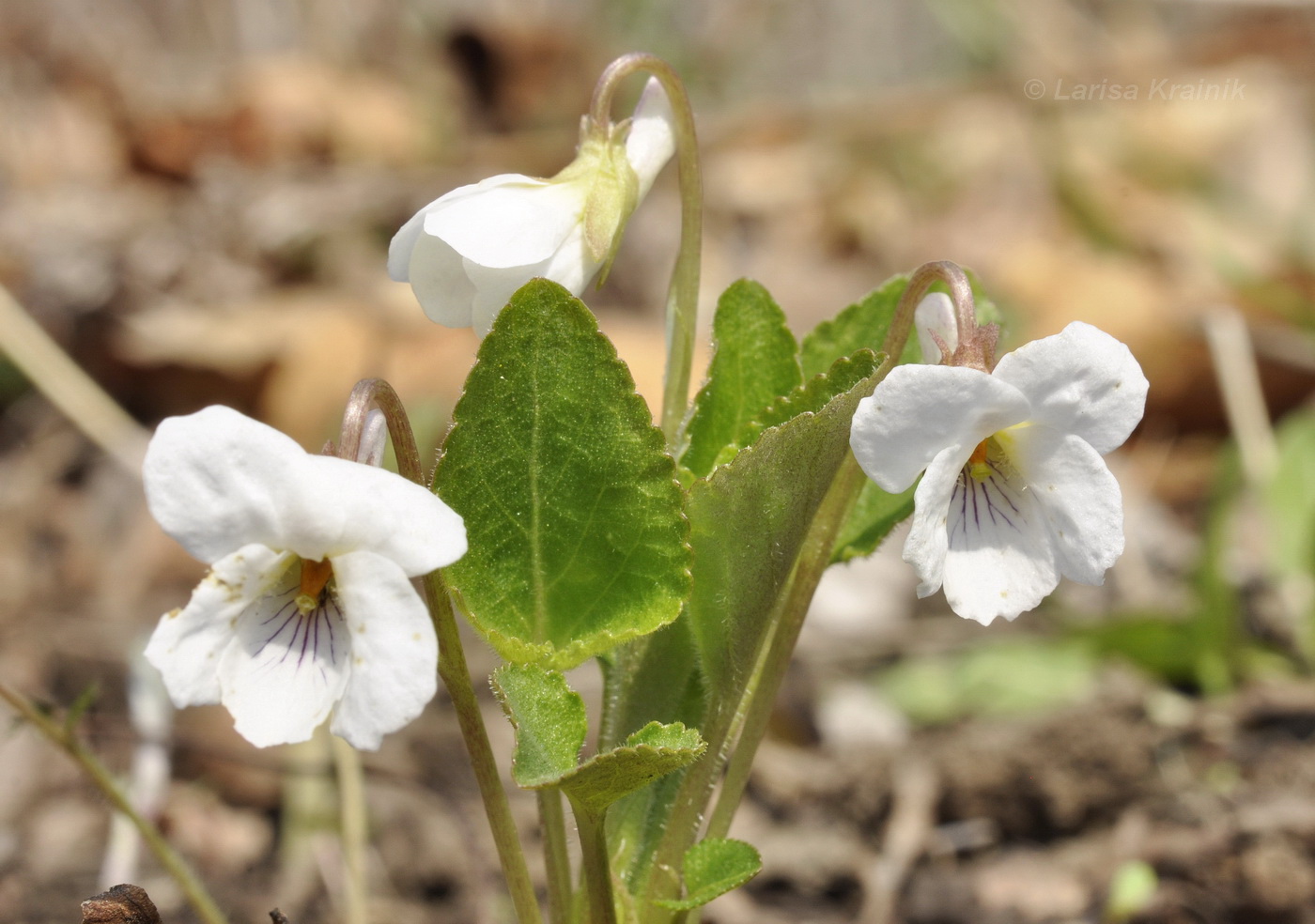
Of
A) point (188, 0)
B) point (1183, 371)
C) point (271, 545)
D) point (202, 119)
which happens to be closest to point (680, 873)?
point (271, 545)

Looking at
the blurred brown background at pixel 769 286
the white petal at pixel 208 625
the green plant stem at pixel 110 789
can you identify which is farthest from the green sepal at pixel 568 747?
the blurred brown background at pixel 769 286

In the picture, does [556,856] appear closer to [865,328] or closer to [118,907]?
[118,907]

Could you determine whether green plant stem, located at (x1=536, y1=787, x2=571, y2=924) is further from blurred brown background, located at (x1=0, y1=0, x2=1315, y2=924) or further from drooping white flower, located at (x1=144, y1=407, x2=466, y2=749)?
blurred brown background, located at (x1=0, y1=0, x2=1315, y2=924)

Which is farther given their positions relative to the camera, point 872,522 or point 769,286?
point 769,286

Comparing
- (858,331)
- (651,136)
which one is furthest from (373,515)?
(858,331)

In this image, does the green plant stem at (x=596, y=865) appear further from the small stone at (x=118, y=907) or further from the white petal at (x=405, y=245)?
the white petal at (x=405, y=245)

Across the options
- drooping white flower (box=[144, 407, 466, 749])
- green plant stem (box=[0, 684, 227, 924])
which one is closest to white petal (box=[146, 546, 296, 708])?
drooping white flower (box=[144, 407, 466, 749])

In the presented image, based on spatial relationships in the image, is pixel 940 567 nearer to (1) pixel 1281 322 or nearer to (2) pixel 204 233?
(1) pixel 1281 322
